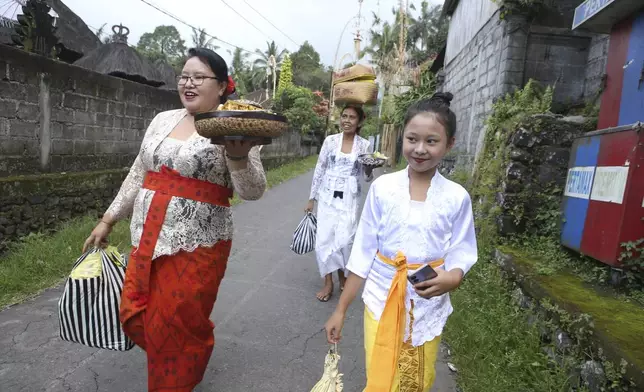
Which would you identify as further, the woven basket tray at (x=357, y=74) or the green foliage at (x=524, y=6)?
the green foliage at (x=524, y=6)

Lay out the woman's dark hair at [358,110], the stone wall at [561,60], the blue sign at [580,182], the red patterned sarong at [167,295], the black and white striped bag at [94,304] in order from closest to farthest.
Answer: the red patterned sarong at [167,295], the black and white striped bag at [94,304], the blue sign at [580,182], the woman's dark hair at [358,110], the stone wall at [561,60]

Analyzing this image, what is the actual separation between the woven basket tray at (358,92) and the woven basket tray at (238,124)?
2.66 m

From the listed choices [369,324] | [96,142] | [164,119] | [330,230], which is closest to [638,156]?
[369,324]

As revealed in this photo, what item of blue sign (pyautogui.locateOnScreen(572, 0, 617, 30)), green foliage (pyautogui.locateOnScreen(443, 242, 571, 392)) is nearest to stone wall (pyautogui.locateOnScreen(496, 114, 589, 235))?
green foliage (pyautogui.locateOnScreen(443, 242, 571, 392))

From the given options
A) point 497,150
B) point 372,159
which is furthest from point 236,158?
point 497,150

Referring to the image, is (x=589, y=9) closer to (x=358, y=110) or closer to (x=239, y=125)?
(x=358, y=110)

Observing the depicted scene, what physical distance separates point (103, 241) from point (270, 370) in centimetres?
135

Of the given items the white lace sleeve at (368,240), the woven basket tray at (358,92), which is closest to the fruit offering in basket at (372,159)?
the woven basket tray at (358,92)

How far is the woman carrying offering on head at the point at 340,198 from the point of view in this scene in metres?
4.33

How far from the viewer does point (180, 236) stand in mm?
2170

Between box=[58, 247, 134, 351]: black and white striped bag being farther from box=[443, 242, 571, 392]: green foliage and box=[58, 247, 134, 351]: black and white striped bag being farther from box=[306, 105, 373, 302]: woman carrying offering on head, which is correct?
box=[306, 105, 373, 302]: woman carrying offering on head

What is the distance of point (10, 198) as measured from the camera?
4711mm

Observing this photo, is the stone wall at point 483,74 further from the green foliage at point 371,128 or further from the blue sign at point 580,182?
the green foliage at point 371,128

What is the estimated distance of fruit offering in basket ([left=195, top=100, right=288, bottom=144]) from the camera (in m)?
1.74
